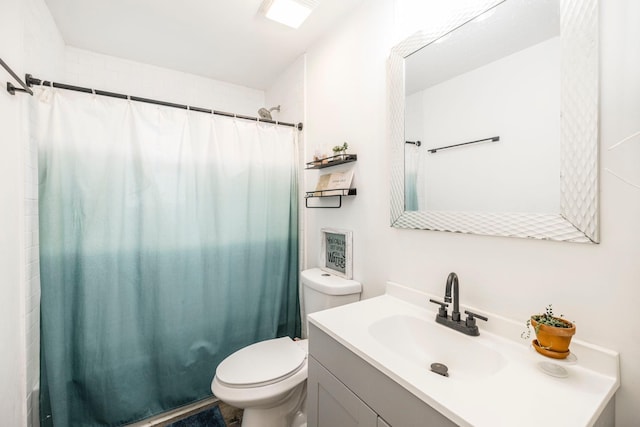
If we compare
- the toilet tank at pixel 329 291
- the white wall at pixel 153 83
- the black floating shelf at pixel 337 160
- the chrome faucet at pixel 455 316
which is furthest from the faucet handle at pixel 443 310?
the white wall at pixel 153 83

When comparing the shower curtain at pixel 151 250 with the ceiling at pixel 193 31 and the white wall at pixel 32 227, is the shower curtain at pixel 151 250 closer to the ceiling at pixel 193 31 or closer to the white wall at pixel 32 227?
the white wall at pixel 32 227

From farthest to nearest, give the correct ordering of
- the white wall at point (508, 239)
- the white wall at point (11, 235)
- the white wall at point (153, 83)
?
the white wall at point (153, 83), the white wall at point (11, 235), the white wall at point (508, 239)

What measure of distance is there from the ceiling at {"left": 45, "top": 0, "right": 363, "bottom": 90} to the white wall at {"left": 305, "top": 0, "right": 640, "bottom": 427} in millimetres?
268

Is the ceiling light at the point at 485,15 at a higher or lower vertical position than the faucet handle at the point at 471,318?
higher

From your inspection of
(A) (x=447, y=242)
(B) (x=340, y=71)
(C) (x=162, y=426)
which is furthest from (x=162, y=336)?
(B) (x=340, y=71)

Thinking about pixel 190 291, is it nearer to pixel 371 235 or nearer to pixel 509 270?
pixel 371 235

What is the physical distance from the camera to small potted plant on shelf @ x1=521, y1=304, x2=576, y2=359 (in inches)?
28.1

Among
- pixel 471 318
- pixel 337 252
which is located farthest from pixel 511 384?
pixel 337 252

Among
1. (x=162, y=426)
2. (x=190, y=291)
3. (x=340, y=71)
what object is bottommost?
(x=162, y=426)

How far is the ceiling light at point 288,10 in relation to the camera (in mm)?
1466

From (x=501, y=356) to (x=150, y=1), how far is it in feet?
7.58

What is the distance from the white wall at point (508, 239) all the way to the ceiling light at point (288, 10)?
235 mm

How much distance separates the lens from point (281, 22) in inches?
64.1

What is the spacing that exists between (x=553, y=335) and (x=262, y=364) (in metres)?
1.23
